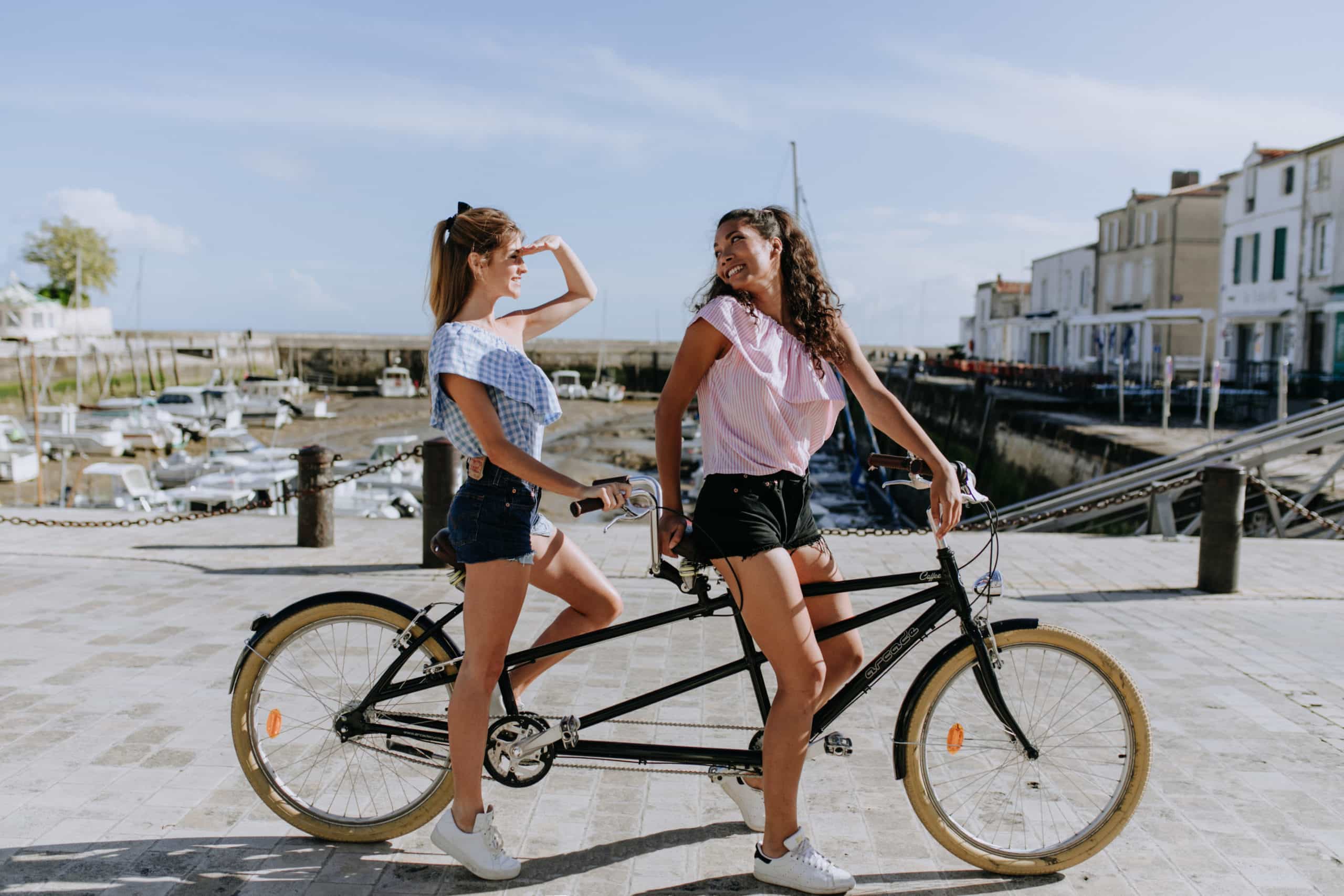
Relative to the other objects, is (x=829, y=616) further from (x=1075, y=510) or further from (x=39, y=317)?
(x=39, y=317)

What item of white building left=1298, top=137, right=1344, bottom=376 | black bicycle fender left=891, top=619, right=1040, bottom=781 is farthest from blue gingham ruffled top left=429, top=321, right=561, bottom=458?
white building left=1298, top=137, right=1344, bottom=376

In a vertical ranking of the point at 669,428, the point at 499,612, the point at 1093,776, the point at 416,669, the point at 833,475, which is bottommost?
the point at 833,475

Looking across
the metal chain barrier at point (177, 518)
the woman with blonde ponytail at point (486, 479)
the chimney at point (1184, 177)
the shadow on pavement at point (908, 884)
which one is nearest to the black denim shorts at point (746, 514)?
the woman with blonde ponytail at point (486, 479)

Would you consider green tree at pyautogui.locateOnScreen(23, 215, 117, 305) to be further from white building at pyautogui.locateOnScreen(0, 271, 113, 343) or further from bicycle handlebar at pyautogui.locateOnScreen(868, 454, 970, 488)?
bicycle handlebar at pyautogui.locateOnScreen(868, 454, 970, 488)

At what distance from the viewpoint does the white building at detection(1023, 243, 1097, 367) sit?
57.8 meters

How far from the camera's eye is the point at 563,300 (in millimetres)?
3625

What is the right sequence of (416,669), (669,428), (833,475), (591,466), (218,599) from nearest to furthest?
1. (669,428)
2. (416,669)
3. (218,599)
4. (591,466)
5. (833,475)

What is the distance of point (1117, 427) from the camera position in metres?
26.1

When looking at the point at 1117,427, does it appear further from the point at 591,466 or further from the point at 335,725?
the point at 335,725

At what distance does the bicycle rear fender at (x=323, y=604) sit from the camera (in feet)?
10.9

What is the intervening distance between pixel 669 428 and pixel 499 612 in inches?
27.2

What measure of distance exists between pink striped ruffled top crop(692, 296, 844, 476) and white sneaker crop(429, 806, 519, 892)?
123 cm

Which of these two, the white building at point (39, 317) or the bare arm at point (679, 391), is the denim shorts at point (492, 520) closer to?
the bare arm at point (679, 391)

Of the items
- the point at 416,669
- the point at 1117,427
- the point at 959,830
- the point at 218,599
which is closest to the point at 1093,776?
the point at 959,830
